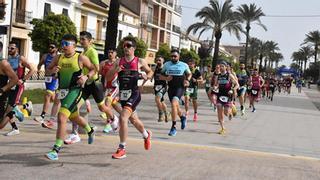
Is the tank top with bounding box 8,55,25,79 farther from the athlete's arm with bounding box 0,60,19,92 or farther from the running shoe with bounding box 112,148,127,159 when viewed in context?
the running shoe with bounding box 112,148,127,159

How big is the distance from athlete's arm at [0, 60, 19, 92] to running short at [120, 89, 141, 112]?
180cm

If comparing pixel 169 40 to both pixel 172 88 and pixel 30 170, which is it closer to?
pixel 172 88

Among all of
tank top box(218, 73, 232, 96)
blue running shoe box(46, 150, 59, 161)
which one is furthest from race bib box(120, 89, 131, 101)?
tank top box(218, 73, 232, 96)

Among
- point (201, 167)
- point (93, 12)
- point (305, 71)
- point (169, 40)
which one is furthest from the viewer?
point (305, 71)

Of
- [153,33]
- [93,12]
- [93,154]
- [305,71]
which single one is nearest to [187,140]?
[93,154]

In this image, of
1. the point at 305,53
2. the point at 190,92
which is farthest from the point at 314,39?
the point at 190,92

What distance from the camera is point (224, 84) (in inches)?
484

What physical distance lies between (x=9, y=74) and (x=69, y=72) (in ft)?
4.89

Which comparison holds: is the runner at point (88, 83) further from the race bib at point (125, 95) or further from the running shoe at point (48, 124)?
the running shoe at point (48, 124)

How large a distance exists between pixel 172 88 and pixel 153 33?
63460 millimetres

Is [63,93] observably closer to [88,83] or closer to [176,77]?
[88,83]

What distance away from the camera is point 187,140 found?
34.3 feet

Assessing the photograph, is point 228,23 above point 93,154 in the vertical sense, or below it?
above

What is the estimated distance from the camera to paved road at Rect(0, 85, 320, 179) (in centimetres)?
668
